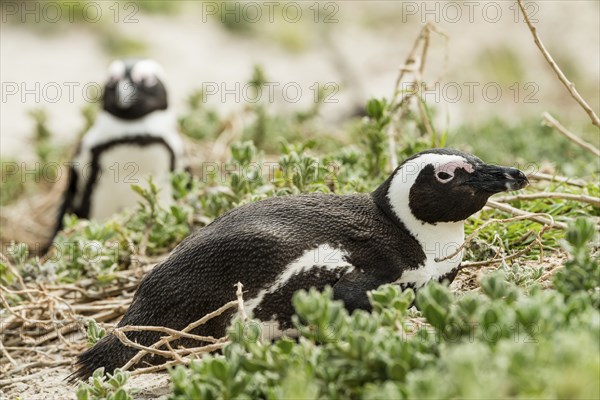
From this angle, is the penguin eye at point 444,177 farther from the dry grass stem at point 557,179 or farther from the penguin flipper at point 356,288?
the dry grass stem at point 557,179

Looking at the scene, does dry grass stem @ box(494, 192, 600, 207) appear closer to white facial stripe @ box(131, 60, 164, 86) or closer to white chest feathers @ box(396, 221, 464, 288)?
white chest feathers @ box(396, 221, 464, 288)

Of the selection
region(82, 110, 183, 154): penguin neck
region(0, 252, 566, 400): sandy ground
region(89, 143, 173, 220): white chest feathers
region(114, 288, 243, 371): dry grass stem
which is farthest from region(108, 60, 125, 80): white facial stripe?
region(114, 288, 243, 371): dry grass stem

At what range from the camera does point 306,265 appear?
2.50 meters

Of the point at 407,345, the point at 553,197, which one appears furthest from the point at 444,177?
the point at 407,345

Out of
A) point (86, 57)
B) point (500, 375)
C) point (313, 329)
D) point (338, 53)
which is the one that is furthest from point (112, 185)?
point (338, 53)

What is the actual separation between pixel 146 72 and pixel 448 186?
311 centimetres

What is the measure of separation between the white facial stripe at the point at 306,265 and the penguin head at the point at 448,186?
26 cm

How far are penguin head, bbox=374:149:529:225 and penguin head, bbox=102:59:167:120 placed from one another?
117 inches

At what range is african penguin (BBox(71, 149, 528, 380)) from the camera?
8.22 feet

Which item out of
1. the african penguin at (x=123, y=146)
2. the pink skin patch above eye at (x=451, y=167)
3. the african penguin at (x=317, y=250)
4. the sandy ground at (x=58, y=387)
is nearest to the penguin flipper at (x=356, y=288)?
the african penguin at (x=317, y=250)

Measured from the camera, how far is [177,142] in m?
5.40

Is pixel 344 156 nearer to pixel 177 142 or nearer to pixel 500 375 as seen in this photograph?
pixel 177 142

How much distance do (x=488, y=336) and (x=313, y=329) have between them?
36 cm

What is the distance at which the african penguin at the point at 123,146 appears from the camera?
5316 millimetres
